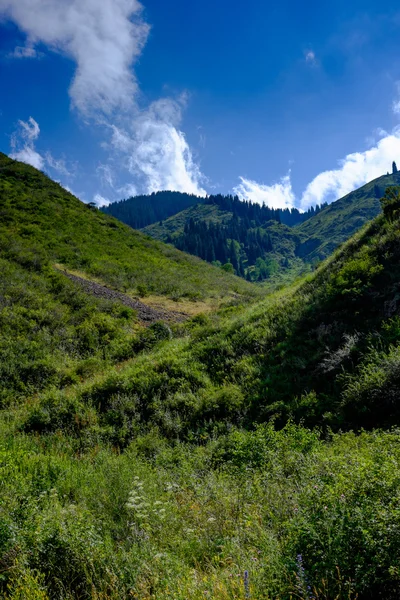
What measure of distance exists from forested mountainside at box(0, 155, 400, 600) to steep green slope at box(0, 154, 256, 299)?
6188 millimetres

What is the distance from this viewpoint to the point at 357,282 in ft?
30.7

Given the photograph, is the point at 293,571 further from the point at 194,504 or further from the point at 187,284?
the point at 187,284

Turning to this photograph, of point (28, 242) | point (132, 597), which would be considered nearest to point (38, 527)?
point (132, 597)

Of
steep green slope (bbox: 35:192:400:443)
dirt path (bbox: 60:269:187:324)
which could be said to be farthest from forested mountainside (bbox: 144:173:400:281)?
steep green slope (bbox: 35:192:400:443)

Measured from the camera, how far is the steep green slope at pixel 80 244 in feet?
76.2

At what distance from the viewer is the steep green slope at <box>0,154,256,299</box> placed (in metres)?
23.2

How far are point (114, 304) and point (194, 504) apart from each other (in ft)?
48.2

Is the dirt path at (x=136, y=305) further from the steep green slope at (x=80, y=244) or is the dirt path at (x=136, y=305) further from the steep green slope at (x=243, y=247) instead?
the steep green slope at (x=243, y=247)

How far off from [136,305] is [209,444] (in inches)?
545

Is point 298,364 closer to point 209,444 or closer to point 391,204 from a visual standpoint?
point 209,444

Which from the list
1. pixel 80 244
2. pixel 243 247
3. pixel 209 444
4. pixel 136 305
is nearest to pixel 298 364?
pixel 209 444

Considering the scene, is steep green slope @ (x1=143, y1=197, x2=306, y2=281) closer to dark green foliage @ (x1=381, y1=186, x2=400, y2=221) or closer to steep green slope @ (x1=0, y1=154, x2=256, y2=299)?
steep green slope @ (x1=0, y1=154, x2=256, y2=299)

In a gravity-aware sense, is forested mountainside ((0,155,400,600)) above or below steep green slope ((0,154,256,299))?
below

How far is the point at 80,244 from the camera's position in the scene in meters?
27.7
